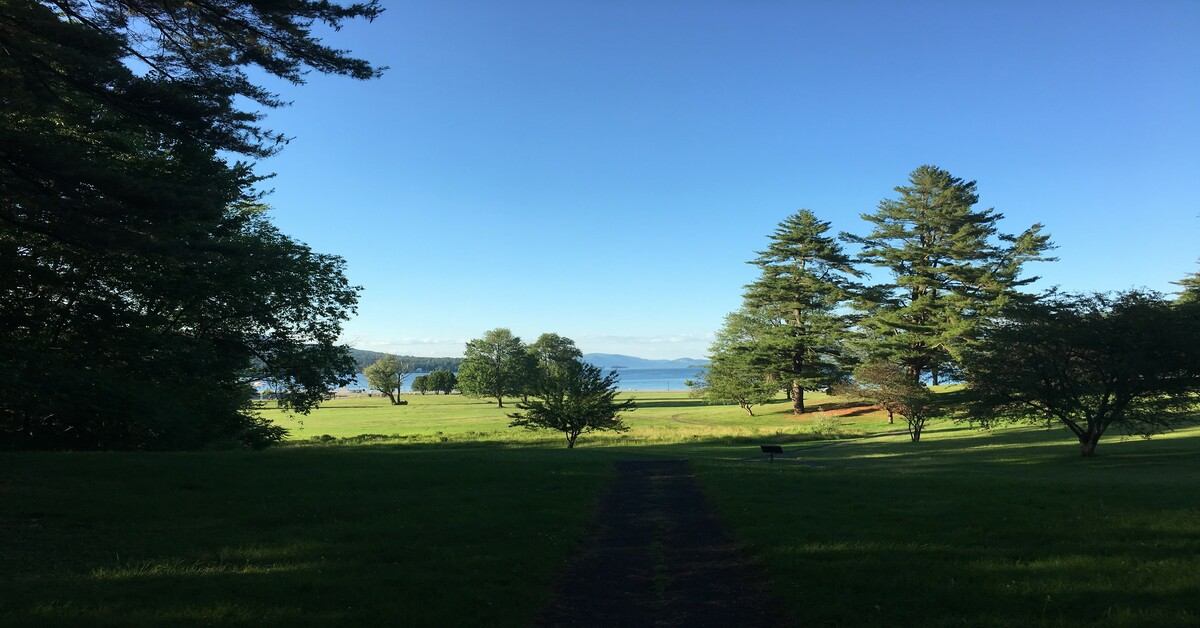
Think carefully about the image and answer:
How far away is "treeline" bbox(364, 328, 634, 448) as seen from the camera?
34.0 m

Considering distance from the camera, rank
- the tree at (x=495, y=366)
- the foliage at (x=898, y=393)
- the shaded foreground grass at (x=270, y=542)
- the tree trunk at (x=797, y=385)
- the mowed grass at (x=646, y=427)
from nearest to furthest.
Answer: the shaded foreground grass at (x=270, y=542) < the foliage at (x=898, y=393) < the mowed grass at (x=646, y=427) < the tree trunk at (x=797, y=385) < the tree at (x=495, y=366)

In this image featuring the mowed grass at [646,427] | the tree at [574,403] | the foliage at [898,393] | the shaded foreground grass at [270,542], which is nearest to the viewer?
the shaded foreground grass at [270,542]

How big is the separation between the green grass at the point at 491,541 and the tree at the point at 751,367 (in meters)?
40.7

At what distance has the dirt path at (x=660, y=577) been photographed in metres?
6.55

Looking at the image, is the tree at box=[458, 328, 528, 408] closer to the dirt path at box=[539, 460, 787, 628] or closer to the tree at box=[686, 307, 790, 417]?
the tree at box=[686, 307, 790, 417]

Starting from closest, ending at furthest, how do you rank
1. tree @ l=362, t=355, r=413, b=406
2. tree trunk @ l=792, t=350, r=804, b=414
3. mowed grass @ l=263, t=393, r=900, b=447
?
1. mowed grass @ l=263, t=393, r=900, b=447
2. tree trunk @ l=792, t=350, r=804, b=414
3. tree @ l=362, t=355, r=413, b=406

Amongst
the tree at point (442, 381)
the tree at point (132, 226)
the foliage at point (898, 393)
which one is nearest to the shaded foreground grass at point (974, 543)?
the tree at point (132, 226)

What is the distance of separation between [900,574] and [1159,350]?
19.9 m

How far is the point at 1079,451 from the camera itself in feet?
79.2

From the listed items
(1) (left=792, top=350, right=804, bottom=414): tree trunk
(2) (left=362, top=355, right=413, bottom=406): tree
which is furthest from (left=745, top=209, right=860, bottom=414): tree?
(2) (left=362, top=355, right=413, bottom=406): tree

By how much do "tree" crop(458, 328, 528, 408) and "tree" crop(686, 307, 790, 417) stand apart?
40894 mm

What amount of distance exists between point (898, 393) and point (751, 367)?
80.2ft

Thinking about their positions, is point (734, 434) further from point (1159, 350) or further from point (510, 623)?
point (510, 623)

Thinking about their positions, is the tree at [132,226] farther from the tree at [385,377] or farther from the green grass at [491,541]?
the tree at [385,377]
